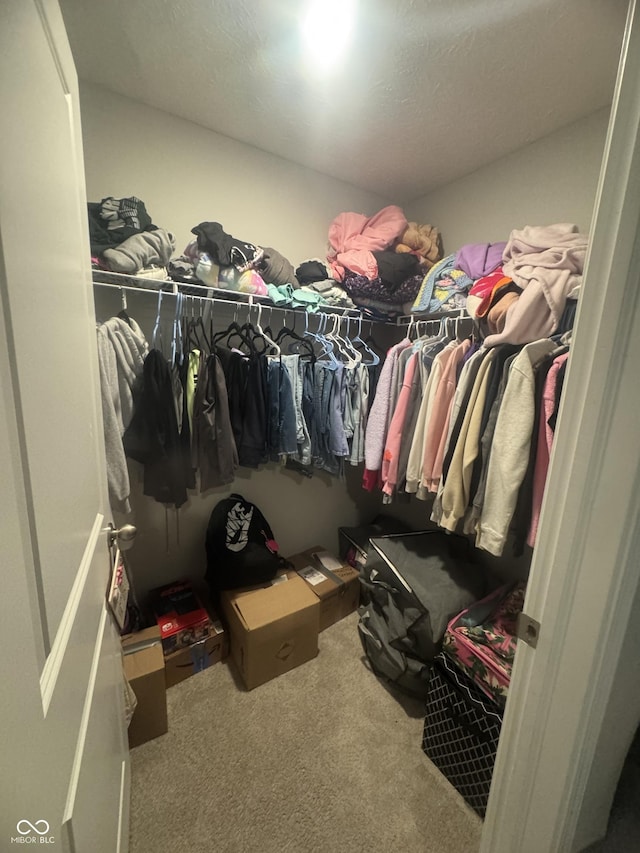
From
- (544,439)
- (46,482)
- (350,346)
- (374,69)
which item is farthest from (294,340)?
(46,482)

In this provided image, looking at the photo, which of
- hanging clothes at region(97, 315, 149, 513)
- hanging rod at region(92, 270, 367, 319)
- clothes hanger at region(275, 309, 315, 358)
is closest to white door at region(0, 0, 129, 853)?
hanging clothes at region(97, 315, 149, 513)

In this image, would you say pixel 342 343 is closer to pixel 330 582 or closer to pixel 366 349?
pixel 366 349

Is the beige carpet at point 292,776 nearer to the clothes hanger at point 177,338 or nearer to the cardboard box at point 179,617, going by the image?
the cardboard box at point 179,617

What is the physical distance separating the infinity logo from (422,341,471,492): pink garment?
137 cm

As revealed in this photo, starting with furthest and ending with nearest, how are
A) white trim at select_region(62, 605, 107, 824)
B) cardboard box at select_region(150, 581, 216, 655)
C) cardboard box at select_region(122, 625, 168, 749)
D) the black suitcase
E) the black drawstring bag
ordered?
the black drawstring bag → cardboard box at select_region(150, 581, 216, 655) → the black suitcase → cardboard box at select_region(122, 625, 168, 749) → white trim at select_region(62, 605, 107, 824)

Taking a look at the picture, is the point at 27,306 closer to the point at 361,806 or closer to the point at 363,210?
the point at 361,806

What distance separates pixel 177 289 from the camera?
146cm

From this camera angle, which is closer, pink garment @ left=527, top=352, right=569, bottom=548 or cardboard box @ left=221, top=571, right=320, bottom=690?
pink garment @ left=527, top=352, right=569, bottom=548

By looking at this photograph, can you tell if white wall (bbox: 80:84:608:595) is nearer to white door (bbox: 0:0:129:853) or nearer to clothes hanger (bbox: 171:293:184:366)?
clothes hanger (bbox: 171:293:184:366)

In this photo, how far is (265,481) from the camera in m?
2.07

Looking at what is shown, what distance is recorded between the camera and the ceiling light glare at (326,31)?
3.41 ft

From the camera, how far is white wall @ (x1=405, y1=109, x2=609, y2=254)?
4.76ft

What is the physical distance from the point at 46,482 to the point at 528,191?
2.21m

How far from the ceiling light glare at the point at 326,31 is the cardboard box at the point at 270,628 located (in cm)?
227
